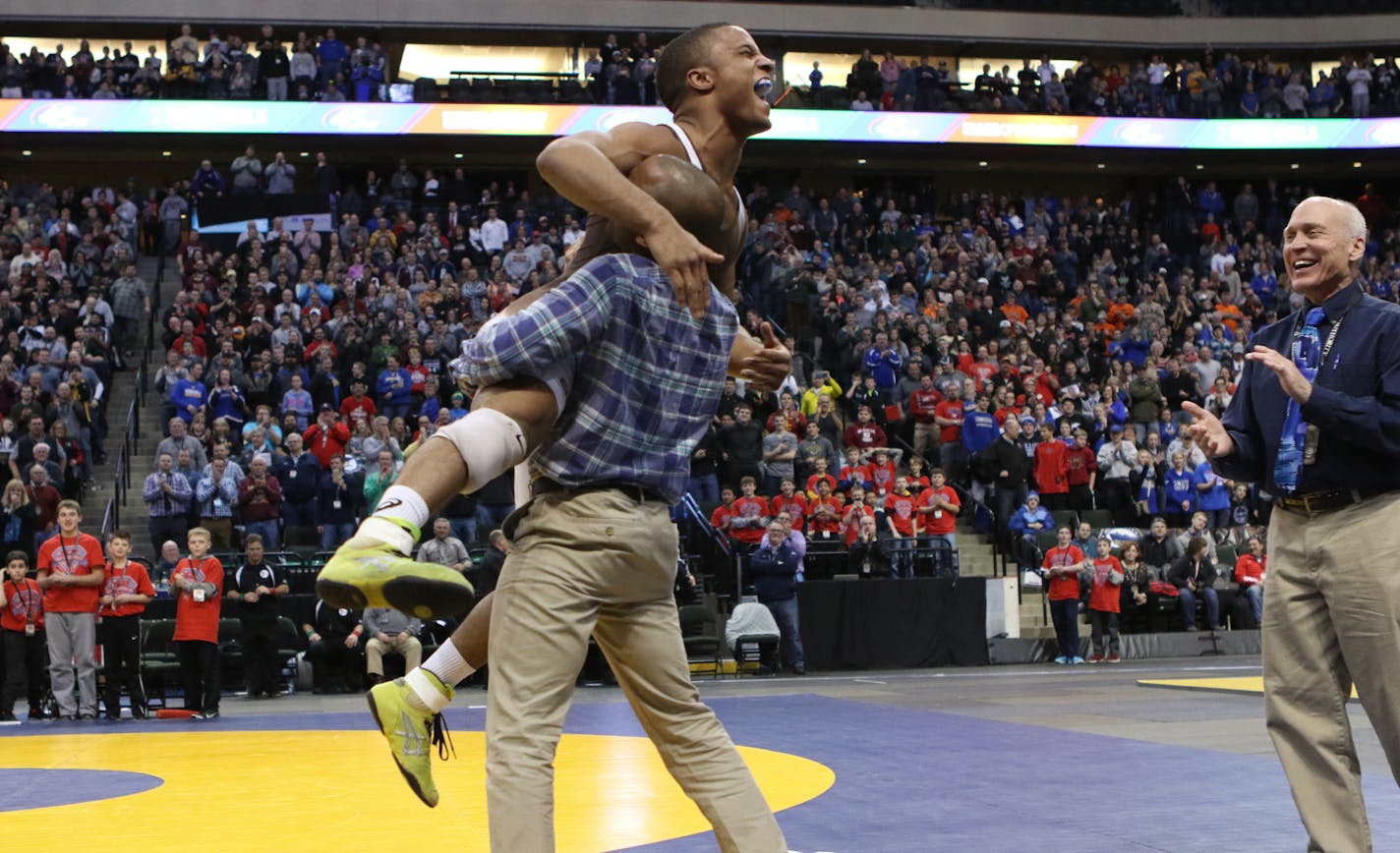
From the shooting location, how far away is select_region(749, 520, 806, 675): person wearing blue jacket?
17062mm

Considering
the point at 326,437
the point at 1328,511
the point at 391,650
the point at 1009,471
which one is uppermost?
the point at 326,437

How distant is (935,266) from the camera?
27.9m

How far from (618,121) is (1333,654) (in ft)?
72.2

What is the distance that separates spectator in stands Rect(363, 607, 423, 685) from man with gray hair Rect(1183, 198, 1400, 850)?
33.8 feet

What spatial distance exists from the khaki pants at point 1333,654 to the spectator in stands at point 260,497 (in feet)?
47.2

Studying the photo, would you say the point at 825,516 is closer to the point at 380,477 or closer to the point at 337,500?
the point at 380,477

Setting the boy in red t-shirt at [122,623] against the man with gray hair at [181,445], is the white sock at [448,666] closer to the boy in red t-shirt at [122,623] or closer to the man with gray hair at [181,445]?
the boy in red t-shirt at [122,623]

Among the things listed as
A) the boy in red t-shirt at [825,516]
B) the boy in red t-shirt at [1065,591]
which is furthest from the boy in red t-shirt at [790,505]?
the boy in red t-shirt at [1065,591]

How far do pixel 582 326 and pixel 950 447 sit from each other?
1825cm

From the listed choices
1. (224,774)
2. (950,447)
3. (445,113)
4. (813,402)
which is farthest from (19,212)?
(224,774)

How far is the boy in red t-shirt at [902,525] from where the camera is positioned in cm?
1853

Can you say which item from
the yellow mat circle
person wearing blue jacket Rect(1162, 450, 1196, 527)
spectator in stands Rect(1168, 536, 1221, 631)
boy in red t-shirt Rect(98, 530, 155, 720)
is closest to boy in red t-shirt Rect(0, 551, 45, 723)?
boy in red t-shirt Rect(98, 530, 155, 720)

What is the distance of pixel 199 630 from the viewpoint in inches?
536

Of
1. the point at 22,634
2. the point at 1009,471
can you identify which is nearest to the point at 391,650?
the point at 22,634
